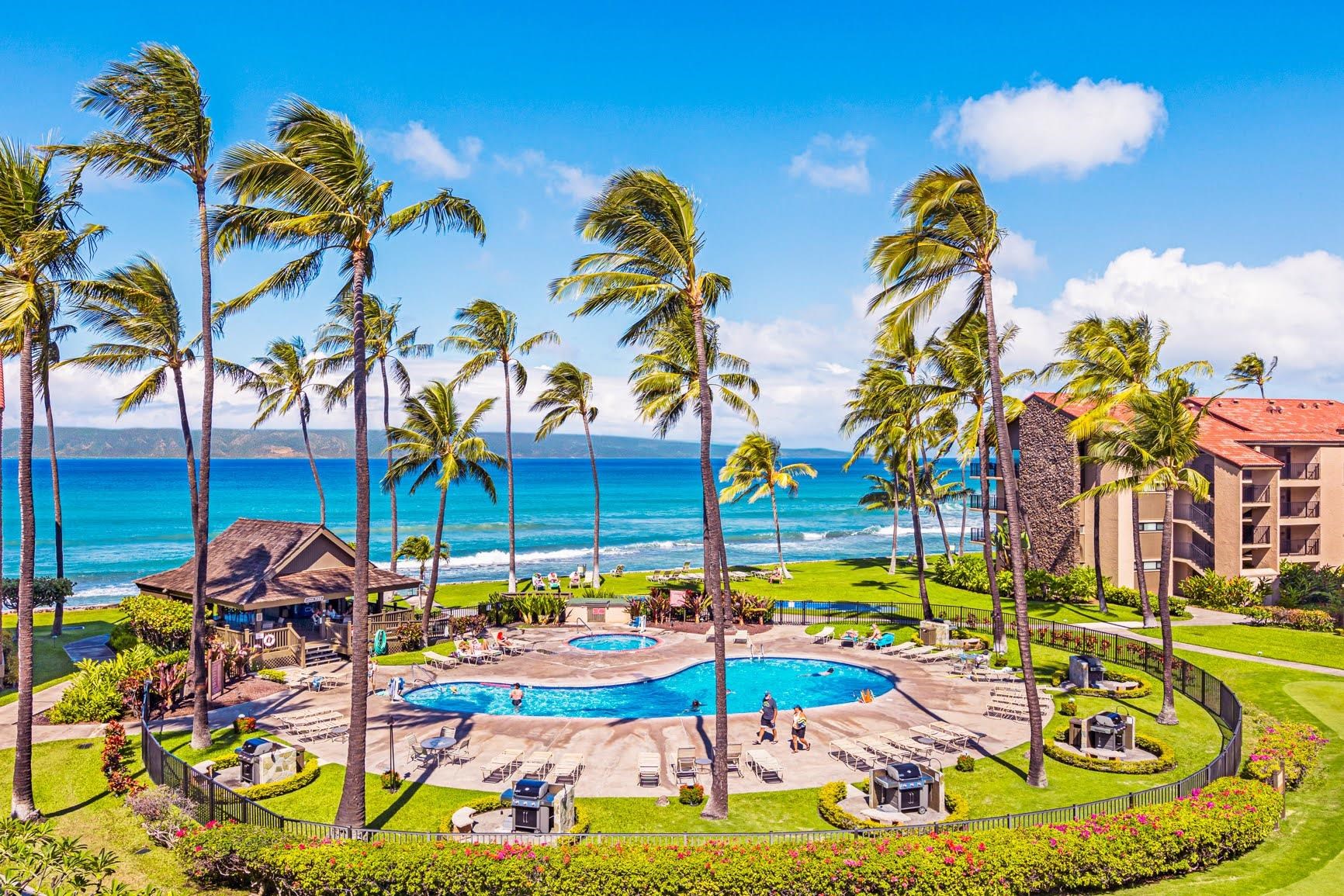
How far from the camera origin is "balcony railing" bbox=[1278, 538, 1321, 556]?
145ft

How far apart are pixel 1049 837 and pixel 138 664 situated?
25.2 metres

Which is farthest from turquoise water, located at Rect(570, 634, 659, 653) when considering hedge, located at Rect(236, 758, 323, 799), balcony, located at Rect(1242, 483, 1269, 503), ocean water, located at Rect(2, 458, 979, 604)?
ocean water, located at Rect(2, 458, 979, 604)

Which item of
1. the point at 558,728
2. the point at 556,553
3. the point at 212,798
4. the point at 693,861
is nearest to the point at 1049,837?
the point at 693,861

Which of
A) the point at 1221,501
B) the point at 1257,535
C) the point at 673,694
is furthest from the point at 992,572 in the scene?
the point at 1257,535

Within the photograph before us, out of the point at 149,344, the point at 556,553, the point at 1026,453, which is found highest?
the point at 149,344

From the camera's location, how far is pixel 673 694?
27359mm

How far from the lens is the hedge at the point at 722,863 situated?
1252cm

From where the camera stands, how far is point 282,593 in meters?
29.5

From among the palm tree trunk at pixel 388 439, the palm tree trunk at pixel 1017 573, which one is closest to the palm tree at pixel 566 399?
the palm tree trunk at pixel 388 439

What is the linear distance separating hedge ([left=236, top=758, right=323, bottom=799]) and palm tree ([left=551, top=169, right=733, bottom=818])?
9241 millimetres

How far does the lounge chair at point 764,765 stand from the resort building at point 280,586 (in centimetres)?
1788

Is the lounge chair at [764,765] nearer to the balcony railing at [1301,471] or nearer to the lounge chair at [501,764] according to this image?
the lounge chair at [501,764]

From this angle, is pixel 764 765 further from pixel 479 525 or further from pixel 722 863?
pixel 479 525

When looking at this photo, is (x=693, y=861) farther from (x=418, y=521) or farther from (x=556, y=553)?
(x=418, y=521)
